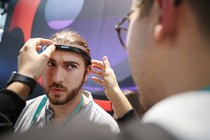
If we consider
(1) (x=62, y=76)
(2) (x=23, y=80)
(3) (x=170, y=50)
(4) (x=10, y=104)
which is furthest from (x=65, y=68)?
(3) (x=170, y=50)

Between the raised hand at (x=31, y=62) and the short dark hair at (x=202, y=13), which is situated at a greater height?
the raised hand at (x=31, y=62)

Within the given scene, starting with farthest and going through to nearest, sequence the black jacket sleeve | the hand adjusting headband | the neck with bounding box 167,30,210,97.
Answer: the hand adjusting headband, the black jacket sleeve, the neck with bounding box 167,30,210,97

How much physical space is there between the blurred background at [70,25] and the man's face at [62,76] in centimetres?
70

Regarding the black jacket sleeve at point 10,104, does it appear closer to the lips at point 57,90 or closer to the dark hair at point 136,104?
the lips at point 57,90

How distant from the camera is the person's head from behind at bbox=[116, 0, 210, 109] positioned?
1.65ft

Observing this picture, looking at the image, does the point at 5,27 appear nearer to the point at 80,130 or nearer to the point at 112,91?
the point at 112,91

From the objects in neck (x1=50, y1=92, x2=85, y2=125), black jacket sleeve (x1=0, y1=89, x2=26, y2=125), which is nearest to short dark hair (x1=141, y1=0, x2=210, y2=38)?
black jacket sleeve (x1=0, y1=89, x2=26, y2=125)

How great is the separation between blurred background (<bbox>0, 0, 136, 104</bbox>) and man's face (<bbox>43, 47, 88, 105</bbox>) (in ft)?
2.28

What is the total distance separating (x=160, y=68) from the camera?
22.0 inches

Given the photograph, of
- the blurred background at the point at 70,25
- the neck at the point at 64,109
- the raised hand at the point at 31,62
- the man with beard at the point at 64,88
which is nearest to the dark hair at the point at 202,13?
the raised hand at the point at 31,62

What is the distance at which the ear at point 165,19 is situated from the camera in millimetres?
504

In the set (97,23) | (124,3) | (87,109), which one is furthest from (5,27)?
(87,109)

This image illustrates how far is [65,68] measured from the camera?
1771 mm

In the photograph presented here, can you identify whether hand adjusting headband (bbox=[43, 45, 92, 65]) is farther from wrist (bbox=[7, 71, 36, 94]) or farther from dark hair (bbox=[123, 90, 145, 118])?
wrist (bbox=[7, 71, 36, 94])
